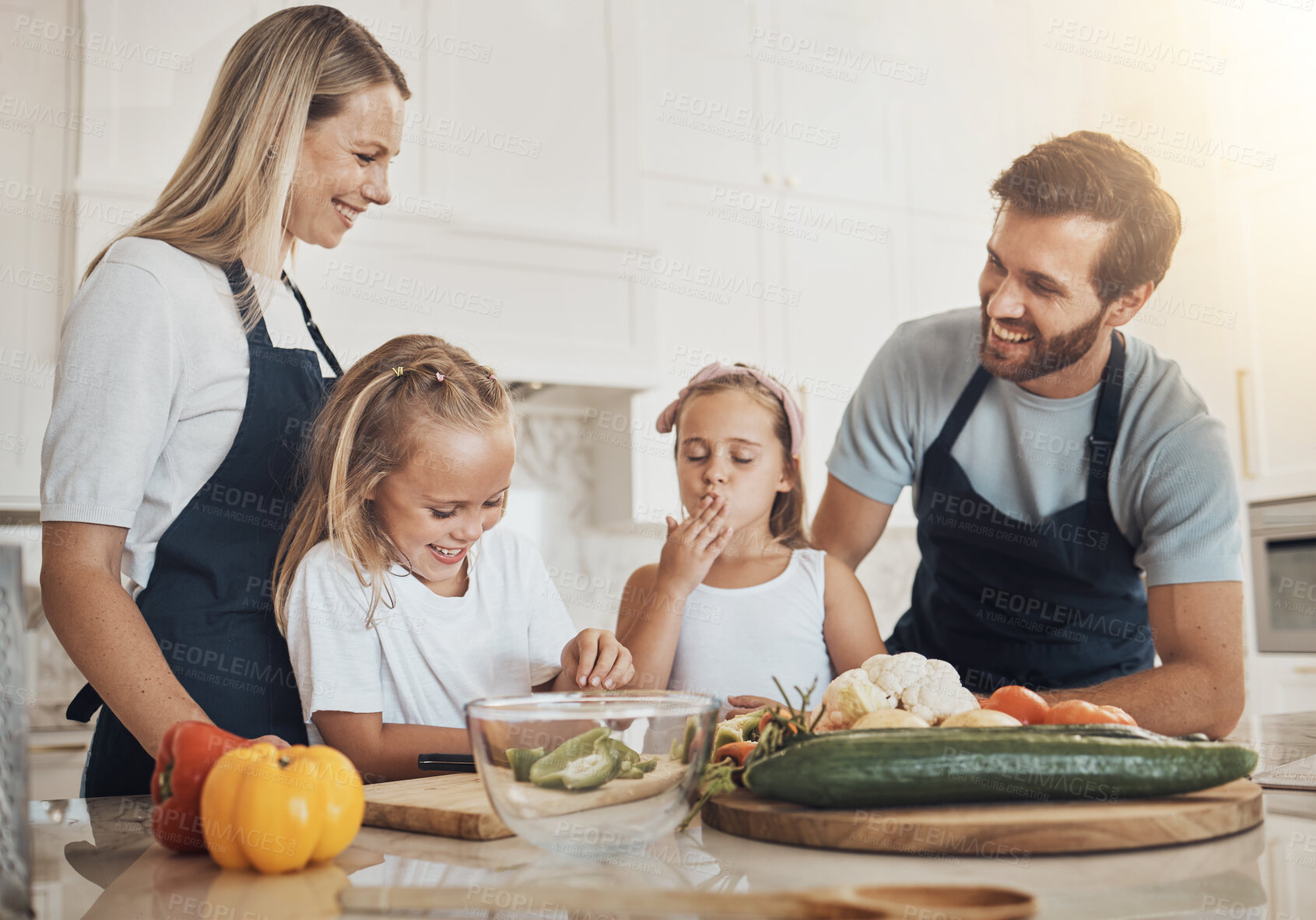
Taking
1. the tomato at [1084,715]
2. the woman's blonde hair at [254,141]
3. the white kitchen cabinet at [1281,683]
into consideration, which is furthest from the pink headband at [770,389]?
the white kitchen cabinet at [1281,683]

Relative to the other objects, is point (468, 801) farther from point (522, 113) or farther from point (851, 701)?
point (522, 113)

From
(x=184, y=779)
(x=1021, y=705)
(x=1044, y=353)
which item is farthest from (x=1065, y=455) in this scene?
(x=184, y=779)

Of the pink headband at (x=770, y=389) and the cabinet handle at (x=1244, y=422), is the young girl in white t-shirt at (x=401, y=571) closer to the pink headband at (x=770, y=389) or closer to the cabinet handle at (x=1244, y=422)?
the pink headband at (x=770, y=389)

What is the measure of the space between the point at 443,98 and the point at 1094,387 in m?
1.74

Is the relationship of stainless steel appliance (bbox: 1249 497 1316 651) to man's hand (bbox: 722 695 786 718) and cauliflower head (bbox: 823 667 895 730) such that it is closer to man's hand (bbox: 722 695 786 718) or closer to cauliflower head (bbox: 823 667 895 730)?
man's hand (bbox: 722 695 786 718)

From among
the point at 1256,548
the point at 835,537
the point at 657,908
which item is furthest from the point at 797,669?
the point at 1256,548

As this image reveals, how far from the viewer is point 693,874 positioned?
0.61 metres

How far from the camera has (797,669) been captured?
164 centimetres

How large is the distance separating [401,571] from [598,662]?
28cm

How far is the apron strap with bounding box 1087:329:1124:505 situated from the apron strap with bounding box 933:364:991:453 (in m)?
0.19

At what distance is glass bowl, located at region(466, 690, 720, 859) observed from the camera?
0.58 meters

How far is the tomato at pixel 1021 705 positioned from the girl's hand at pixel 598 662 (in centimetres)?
46

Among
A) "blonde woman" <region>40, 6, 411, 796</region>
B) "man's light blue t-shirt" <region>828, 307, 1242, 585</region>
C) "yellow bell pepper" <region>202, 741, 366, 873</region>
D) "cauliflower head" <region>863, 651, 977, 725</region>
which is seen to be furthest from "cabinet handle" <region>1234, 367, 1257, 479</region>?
"yellow bell pepper" <region>202, 741, 366, 873</region>

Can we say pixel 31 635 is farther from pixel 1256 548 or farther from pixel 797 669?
pixel 1256 548
